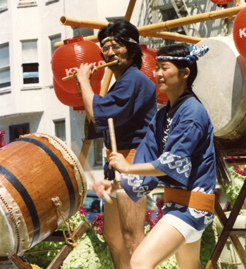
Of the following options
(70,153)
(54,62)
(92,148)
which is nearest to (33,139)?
(70,153)

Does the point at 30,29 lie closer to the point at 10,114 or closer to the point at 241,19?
the point at 10,114

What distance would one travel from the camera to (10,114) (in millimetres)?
7879

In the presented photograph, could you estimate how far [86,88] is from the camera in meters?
2.23

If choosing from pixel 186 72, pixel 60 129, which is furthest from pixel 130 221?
pixel 60 129

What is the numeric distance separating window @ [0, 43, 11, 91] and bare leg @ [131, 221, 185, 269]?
23.0ft

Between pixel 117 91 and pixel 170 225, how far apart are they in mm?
773

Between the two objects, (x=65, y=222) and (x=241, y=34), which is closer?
(x=65, y=222)

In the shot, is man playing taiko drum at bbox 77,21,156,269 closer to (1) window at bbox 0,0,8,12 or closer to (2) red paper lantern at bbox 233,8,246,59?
(2) red paper lantern at bbox 233,8,246,59

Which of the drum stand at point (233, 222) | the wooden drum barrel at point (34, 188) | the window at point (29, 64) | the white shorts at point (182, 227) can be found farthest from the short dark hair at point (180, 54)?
the window at point (29, 64)

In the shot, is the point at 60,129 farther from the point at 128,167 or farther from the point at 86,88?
the point at 128,167

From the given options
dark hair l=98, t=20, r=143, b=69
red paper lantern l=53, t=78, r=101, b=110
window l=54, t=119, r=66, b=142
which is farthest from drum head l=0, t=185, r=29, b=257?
window l=54, t=119, r=66, b=142

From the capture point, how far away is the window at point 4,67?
8195 millimetres

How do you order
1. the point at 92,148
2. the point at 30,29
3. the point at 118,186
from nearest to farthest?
the point at 118,186, the point at 92,148, the point at 30,29

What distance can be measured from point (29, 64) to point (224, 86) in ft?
19.8
